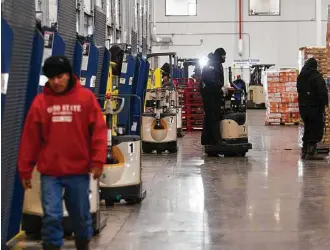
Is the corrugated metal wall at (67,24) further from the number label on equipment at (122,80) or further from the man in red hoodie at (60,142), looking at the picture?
the number label on equipment at (122,80)

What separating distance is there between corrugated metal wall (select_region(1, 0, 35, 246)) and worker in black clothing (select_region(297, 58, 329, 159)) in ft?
23.2

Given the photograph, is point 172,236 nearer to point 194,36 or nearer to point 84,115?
point 84,115

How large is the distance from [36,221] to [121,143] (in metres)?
1.75

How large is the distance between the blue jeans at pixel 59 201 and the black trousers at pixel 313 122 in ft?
25.3

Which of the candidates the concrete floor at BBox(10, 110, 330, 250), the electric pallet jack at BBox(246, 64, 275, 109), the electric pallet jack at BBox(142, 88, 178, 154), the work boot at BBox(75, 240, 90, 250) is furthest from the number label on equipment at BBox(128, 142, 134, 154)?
the electric pallet jack at BBox(246, 64, 275, 109)

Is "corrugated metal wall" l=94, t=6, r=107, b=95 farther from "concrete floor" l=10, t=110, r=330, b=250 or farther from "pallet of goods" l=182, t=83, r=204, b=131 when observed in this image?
"pallet of goods" l=182, t=83, r=204, b=131

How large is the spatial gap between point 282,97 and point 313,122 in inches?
400

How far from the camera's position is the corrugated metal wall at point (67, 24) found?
6.59 metres

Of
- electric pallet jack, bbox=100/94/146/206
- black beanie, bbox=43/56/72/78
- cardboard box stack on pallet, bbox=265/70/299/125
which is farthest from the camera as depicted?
cardboard box stack on pallet, bbox=265/70/299/125

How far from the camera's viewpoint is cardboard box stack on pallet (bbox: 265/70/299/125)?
21953mm

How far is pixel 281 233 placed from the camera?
6438mm


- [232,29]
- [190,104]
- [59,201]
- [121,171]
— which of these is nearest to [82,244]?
[59,201]

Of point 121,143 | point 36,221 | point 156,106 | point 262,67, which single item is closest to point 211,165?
point 156,106

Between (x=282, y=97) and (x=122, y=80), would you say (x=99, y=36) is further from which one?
(x=282, y=97)
